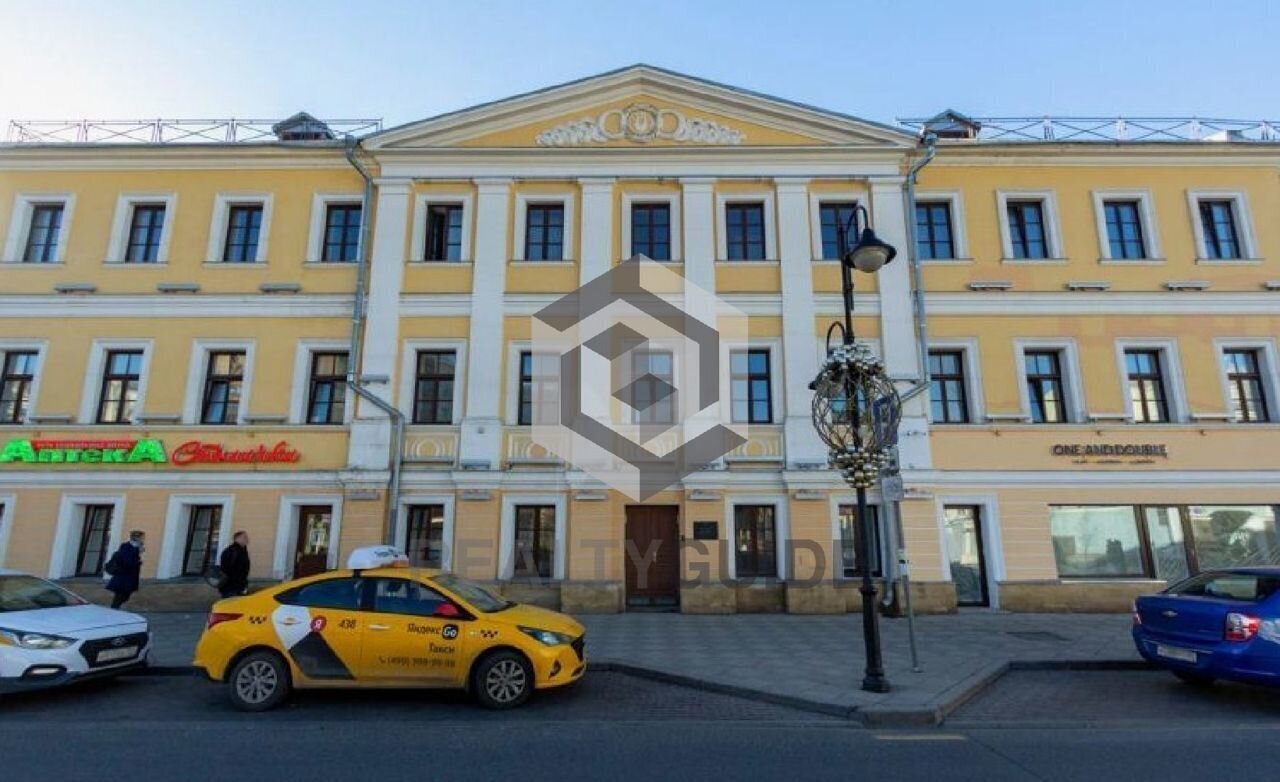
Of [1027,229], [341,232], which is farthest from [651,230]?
[1027,229]

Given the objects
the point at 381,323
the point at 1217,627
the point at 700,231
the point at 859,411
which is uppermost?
the point at 700,231

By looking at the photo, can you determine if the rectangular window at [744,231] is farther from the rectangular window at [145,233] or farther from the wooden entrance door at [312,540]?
the rectangular window at [145,233]

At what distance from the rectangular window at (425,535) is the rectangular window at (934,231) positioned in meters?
13.3

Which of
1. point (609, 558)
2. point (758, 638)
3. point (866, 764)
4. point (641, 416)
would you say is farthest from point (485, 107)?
point (866, 764)

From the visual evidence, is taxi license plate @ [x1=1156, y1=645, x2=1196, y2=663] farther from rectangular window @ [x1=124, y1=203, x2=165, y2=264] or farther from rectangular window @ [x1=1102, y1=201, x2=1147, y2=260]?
rectangular window @ [x1=124, y1=203, x2=165, y2=264]

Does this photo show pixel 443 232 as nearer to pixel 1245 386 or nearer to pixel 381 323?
pixel 381 323

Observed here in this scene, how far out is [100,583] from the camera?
14.1 meters

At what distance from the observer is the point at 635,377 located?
596 inches

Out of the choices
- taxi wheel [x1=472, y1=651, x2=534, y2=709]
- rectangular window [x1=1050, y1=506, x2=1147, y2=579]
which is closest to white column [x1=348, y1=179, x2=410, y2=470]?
taxi wheel [x1=472, y1=651, x2=534, y2=709]

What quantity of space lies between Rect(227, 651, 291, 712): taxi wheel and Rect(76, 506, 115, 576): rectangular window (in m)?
10.4

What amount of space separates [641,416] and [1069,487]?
989 cm

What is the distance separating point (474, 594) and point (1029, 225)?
1616 centimetres

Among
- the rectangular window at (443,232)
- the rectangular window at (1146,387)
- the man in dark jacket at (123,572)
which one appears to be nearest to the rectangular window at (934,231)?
the rectangular window at (1146,387)

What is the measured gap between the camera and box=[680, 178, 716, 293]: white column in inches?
616
